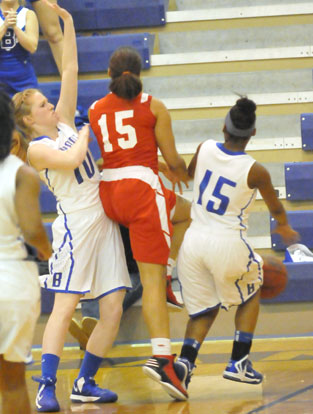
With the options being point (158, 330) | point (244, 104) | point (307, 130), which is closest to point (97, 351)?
point (158, 330)

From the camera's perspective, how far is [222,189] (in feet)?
14.1

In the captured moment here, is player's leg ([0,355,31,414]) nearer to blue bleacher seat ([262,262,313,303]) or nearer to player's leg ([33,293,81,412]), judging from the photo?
player's leg ([33,293,81,412])

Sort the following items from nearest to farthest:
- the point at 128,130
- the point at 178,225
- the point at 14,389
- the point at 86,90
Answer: the point at 14,389
the point at 128,130
the point at 178,225
the point at 86,90

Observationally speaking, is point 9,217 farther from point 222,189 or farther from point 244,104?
point 244,104

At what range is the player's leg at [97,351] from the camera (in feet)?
14.5

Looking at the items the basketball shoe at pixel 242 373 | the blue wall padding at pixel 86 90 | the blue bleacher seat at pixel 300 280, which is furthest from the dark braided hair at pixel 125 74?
the blue wall padding at pixel 86 90

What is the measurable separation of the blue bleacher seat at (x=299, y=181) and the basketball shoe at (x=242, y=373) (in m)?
2.63

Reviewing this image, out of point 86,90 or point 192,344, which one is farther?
point 86,90

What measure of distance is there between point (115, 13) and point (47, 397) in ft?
16.0

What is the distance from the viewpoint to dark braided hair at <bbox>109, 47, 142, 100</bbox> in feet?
14.3

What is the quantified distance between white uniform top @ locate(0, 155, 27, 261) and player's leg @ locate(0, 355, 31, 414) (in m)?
0.39

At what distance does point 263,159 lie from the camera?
7.14m

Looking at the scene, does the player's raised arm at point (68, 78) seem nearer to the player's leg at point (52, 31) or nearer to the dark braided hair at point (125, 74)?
the dark braided hair at point (125, 74)

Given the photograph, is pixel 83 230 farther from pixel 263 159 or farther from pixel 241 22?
pixel 241 22
